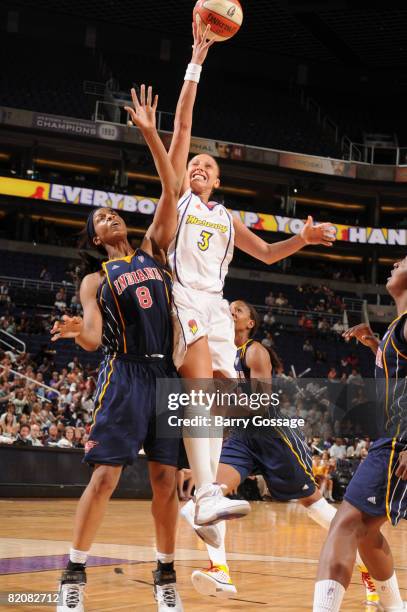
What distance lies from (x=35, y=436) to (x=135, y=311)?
423 inches

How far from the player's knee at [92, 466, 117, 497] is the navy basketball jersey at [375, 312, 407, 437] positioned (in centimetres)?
144

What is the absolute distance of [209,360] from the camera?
4625 millimetres

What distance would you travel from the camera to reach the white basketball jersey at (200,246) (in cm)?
491

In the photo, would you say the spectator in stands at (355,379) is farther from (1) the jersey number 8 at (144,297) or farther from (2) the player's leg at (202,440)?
(1) the jersey number 8 at (144,297)

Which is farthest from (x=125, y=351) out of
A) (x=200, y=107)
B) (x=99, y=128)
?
(x=200, y=107)

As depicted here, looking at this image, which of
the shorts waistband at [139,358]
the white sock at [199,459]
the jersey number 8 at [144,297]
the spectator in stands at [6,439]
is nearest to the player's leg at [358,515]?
the white sock at [199,459]

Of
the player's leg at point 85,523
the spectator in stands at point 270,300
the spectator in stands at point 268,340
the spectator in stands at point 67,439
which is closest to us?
the player's leg at point 85,523

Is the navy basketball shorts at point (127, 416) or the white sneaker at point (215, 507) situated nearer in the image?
the white sneaker at point (215, 507)

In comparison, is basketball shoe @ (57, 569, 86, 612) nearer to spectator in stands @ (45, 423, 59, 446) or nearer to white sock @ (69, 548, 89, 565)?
white sock @ (69, 548, 89, 565)

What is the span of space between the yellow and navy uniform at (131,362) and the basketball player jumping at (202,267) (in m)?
0.10

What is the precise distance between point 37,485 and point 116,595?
9546 millimetres

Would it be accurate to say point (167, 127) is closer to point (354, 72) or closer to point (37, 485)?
point (354, 72)

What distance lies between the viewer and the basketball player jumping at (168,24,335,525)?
4.55m

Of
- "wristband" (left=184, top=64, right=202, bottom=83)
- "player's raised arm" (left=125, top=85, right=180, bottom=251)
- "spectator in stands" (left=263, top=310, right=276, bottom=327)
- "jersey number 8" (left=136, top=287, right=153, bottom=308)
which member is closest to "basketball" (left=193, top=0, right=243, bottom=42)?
"wristband" (left=184, top=64, right=202, bottom=83)
